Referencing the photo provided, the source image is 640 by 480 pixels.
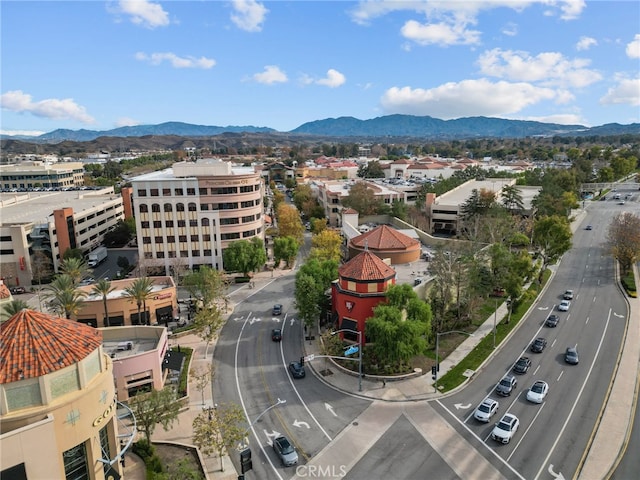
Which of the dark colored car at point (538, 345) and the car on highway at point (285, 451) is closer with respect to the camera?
the car on highway at point (285, 451)

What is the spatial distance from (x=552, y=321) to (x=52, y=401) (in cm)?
5688

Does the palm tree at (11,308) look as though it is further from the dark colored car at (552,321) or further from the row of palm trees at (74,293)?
the dark colored car at (552,321)

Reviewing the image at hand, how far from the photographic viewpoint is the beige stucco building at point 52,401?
20.3 m

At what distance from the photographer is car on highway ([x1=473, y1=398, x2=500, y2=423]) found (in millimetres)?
38156

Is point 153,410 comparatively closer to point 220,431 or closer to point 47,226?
point 220,431

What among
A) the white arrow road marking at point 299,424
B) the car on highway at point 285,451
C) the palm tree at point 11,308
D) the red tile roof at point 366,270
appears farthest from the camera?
the red tile roof at point 366,270

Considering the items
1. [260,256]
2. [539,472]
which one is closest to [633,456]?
[539,472]

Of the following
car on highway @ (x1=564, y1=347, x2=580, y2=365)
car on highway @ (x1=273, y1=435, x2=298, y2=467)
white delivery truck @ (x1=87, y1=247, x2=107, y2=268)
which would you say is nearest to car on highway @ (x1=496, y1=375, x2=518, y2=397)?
car on highway @ (x1=564, y1=347, x2=580, y2=365)

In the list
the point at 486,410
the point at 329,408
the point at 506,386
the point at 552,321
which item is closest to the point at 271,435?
the point at 329,408

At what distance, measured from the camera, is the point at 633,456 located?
1331 inches

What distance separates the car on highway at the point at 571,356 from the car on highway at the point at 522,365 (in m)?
4.25

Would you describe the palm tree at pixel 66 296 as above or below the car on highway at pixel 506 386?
above

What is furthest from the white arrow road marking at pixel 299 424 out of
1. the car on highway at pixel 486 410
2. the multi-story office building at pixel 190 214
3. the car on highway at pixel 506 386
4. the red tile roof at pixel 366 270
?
the multi-story office building at pixel 190 214

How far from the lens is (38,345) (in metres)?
22.3
